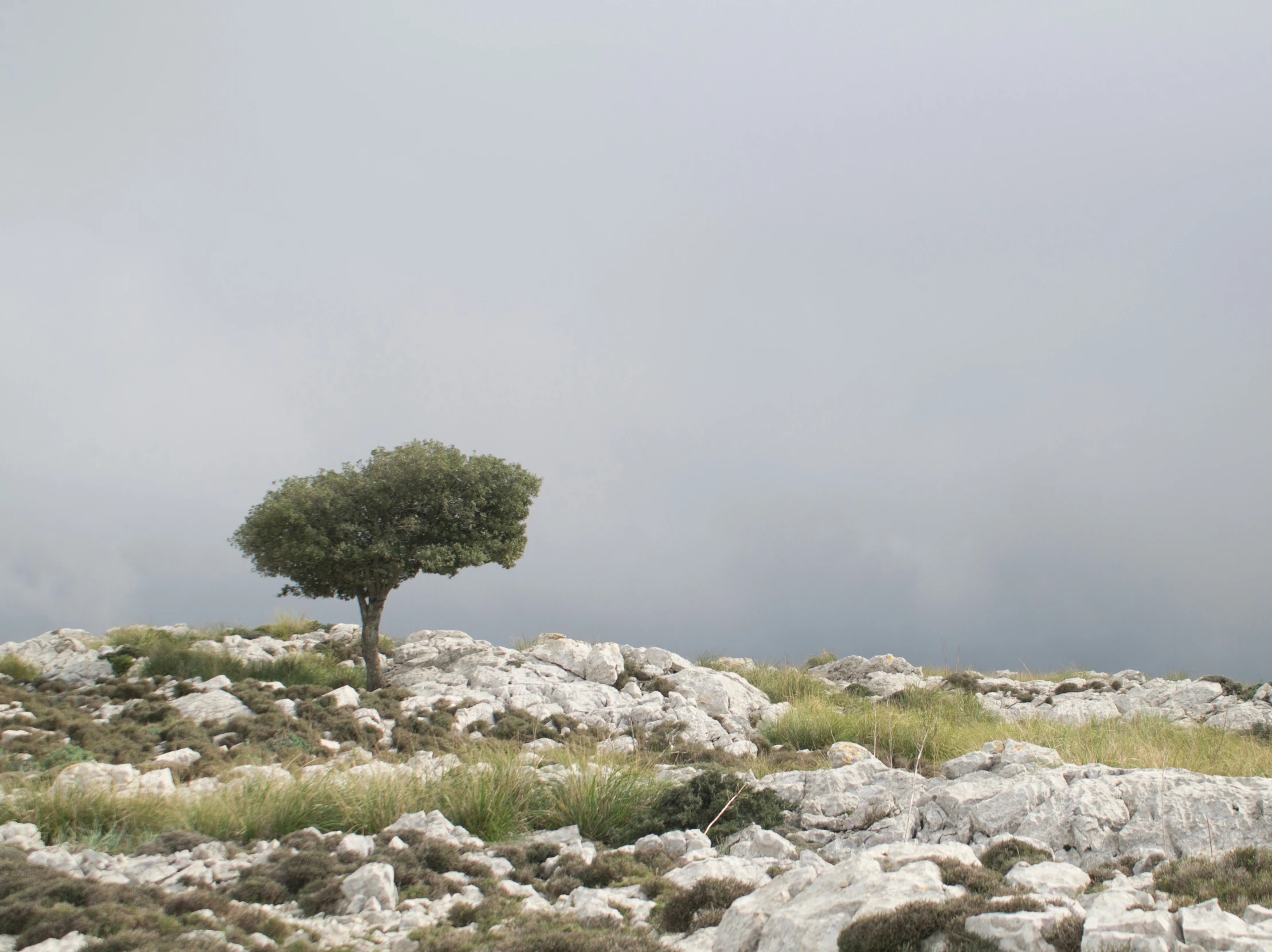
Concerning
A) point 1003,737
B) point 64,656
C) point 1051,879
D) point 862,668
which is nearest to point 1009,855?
point 1051,879

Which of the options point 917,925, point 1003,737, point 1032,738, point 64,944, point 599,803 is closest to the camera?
point 917,925

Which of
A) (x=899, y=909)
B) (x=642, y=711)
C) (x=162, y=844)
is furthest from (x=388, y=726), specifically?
(x=899, y=909)

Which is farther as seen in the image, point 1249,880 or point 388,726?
point 388,726

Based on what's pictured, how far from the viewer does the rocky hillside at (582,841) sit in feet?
16.1

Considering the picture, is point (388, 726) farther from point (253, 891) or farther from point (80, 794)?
point (253, 891)

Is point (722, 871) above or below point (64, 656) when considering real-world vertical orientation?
below

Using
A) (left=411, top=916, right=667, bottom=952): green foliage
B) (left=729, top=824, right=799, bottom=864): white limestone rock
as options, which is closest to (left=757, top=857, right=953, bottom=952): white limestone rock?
(left=411, top=916, right=667, bottom=952): green foliage

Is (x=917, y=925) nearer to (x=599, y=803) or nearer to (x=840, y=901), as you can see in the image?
(x=840, y=901)

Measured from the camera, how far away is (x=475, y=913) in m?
6.20

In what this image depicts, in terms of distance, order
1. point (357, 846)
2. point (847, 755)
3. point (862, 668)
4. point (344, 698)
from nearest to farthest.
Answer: point (357, 846) < point (847, 755) < point (344, 698) < point (862, 668)

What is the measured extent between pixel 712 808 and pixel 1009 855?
307 cm

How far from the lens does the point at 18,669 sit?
19.5 meters

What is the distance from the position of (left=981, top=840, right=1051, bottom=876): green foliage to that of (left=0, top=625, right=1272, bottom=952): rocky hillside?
0.09 feet

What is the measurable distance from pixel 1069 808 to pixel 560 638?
17.3 metres
